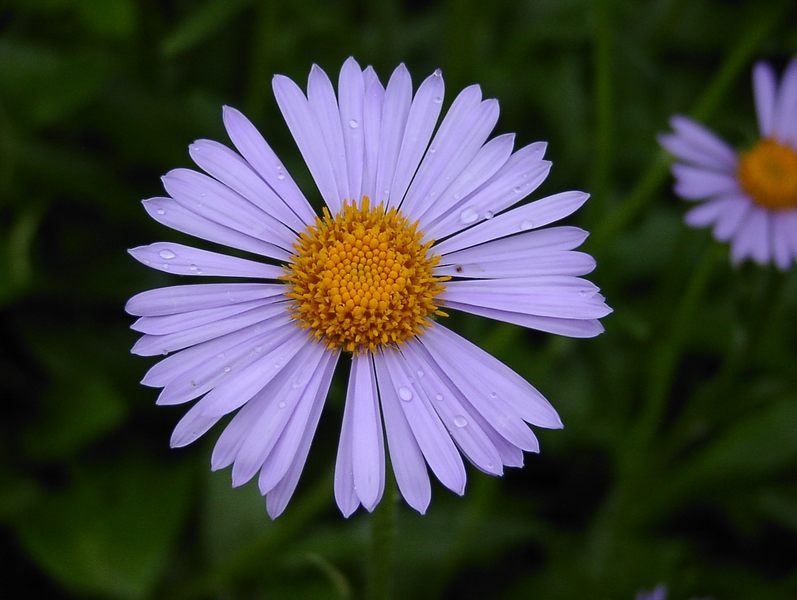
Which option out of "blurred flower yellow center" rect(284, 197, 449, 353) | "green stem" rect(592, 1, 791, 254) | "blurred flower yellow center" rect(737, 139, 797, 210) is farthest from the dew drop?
"blurred flower yellow center" rect(737, 139, 797, 210)

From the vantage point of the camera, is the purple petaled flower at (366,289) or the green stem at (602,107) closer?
the purple petaled flower at (366,289)

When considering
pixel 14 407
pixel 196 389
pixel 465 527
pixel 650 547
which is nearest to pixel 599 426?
pixel 650 547

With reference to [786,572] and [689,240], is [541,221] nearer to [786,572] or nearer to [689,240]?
[689,240]

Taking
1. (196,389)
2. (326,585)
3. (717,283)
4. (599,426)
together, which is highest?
(717,283)

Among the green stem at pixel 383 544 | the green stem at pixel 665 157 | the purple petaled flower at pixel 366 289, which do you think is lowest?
the green stem at pixel 383 544

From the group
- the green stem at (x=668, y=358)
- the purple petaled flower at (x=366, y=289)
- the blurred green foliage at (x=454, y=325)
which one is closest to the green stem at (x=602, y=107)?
the blurred green foliage at (x=454, y=325)

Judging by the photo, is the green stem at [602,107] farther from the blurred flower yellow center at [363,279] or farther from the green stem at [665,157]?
the blurred flower yellow center at [363,279]

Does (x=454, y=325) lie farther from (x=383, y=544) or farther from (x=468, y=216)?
(x=383, y=544)
